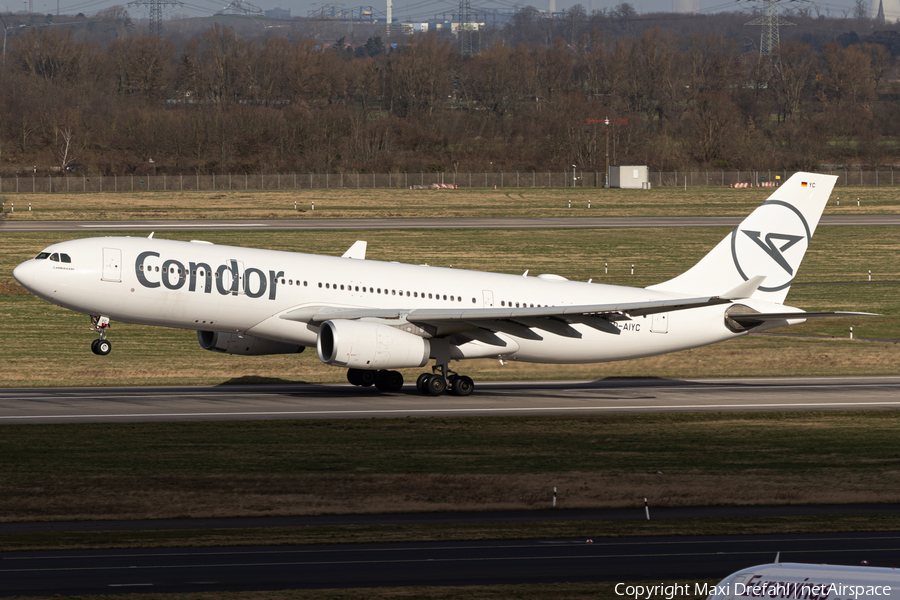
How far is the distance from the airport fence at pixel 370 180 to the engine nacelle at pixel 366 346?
93.0 meters

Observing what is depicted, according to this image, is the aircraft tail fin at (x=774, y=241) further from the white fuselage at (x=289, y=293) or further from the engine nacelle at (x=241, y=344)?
the engine nacelle at (x=241, y=344)

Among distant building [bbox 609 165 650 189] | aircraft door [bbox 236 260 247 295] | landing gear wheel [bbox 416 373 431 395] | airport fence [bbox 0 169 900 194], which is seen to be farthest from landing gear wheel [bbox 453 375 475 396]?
distant building [bbox 609 165 650 189]

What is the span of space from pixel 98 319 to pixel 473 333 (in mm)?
13553

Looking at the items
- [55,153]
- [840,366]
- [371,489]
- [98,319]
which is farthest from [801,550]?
[55,153]

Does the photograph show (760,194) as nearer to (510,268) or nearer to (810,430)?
(510,268)

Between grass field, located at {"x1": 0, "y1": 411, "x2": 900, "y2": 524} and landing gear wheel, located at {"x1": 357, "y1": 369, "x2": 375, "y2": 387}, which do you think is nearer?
grass field, located at {"x1": 0, "y1": 411, "x2": 900, "y2": 524}

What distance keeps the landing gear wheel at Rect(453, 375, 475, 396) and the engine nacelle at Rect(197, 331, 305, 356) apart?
6.05 meters

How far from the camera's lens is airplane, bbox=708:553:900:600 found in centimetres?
1075

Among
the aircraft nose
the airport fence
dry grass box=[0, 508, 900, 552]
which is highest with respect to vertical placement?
the airport fence

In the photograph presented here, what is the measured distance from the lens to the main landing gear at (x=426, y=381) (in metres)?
42.2

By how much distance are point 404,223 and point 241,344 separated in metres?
56.9

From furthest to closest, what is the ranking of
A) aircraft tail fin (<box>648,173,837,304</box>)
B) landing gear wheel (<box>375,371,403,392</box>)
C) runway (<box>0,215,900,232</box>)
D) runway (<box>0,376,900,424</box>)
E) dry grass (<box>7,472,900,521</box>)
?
runway (<box>0,215,900,232</box>) < aircraft tail fin (<box>648,173,837,304</box>) < landing gear wheel (<box>375,371,403,392</box>) < runway (<box>0,376,900,424</box>) < dry grass (<box>7,472,900,521</box>)

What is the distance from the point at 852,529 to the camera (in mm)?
22000

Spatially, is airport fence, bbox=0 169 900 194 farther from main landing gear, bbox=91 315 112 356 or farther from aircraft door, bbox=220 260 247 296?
aircraft door, bbox=220 260 247 296
